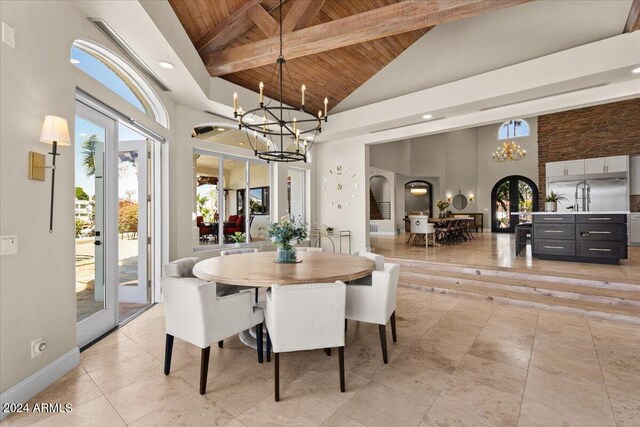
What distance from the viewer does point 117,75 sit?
359cm

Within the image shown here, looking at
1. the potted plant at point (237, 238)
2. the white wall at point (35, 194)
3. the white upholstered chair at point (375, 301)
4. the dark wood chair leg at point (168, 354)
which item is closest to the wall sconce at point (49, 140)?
the white wall at point (35, 194)

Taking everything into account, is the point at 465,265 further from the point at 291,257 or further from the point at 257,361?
the point at 257,361

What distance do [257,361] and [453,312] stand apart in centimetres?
258

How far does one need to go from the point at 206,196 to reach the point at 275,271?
3475 millimetres

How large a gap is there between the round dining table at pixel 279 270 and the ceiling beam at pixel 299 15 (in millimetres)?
2902

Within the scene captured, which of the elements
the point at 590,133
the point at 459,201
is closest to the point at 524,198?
the point at 459,201

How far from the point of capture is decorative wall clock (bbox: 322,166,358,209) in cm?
740

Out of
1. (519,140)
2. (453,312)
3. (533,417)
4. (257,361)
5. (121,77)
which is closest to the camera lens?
(533,417)

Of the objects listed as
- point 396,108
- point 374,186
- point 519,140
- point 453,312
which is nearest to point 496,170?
point 519,140

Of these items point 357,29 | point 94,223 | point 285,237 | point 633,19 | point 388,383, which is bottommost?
point 388,383

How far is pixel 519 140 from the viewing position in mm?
12789

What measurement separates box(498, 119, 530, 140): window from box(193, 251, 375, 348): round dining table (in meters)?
12.8

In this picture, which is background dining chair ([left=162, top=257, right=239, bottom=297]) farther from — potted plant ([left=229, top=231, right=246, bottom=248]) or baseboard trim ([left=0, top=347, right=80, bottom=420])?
potted plant ([left=229, top=231, right=246, bottom=248])

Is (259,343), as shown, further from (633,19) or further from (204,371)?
(633,19)
